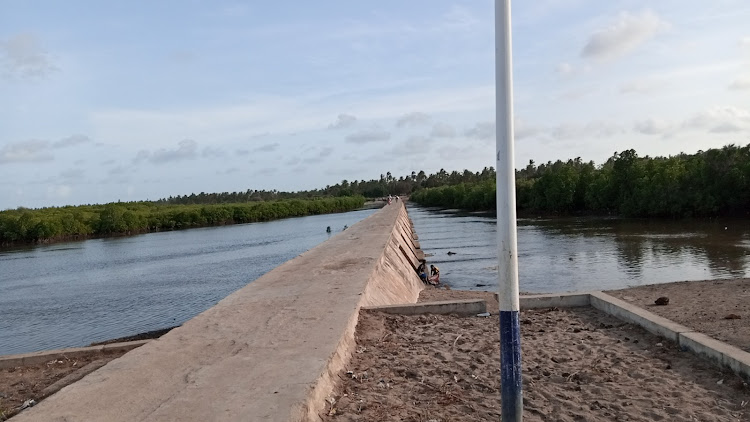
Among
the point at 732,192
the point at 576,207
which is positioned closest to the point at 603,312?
the point at 732,192

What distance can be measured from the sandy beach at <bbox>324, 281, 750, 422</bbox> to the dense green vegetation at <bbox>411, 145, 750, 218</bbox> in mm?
37096

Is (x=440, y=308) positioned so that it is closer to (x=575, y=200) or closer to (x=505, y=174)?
(x=505, y=174)

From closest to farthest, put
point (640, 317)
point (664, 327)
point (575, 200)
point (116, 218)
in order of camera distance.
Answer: point (664, 327), point (640, 317), point (575, 200), point (116, 218)

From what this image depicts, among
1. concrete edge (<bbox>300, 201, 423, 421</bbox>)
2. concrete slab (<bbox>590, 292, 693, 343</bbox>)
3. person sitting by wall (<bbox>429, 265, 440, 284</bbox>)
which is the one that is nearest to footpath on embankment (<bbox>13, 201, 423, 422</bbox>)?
concrete edge (<bbox>300, 201, 423, 421</bbox>)

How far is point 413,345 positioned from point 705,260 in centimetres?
1741

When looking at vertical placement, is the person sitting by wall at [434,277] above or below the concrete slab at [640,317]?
below

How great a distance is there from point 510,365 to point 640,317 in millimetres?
4462

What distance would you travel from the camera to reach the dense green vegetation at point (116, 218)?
2847 inches

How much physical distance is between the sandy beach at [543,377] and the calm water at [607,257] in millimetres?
9554

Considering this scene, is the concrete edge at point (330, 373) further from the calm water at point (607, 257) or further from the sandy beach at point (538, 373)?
the calm water at point (607, 257)

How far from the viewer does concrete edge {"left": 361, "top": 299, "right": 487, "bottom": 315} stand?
377 inches

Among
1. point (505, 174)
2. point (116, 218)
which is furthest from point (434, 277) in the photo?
point (116, 218)

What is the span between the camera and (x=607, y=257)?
23906mm

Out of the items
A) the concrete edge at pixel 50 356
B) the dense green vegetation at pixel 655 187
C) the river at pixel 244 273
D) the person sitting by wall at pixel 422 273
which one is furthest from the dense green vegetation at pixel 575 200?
the concrete edge at pixel 50 356
